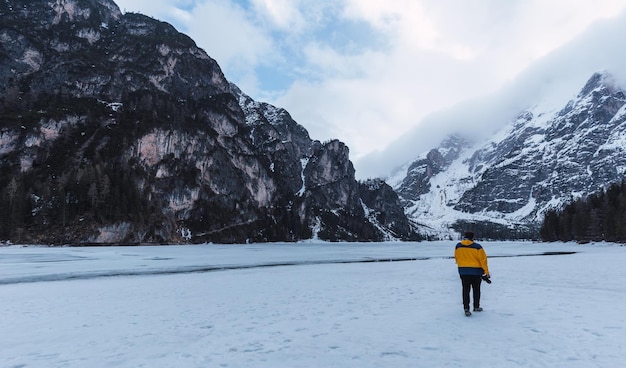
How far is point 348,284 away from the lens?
26234 millimetres

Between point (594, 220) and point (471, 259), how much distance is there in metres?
132

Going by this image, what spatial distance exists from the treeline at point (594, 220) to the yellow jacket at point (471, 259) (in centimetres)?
11689

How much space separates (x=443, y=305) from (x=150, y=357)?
41.2 feet

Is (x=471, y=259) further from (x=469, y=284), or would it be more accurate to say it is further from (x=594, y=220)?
(x=594, y=220)

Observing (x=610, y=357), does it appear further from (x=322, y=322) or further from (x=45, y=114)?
(x=45, y=114)

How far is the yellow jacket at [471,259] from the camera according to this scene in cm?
1457

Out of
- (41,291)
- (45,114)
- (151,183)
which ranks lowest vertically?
(41,291)

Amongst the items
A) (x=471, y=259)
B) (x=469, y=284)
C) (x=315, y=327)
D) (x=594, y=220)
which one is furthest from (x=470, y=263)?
(x=594, y=220)

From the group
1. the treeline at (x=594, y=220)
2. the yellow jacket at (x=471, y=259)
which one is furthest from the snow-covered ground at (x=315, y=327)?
the treeline at (x=594, y=220)

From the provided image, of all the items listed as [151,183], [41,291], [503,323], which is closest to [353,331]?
[503,323]

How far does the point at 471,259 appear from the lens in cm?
1467

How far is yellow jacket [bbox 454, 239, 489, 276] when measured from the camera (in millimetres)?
14570

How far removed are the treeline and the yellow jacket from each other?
116894mm

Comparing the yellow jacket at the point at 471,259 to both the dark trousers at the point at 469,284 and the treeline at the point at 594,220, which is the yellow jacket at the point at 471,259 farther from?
the treeline at the point at 594,220
